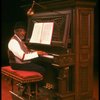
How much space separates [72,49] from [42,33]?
0.75 m

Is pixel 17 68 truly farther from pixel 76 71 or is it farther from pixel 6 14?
pixel 6 14

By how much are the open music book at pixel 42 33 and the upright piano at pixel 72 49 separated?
0.23 feet

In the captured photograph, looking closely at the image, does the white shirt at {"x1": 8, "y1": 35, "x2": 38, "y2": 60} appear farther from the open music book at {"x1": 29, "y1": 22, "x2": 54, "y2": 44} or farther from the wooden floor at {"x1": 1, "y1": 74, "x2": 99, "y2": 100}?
the wooden floor at {"x1": 1, "y1": 74, "x2": 99, "y2": 100}

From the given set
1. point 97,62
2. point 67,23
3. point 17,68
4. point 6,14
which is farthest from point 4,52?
point 67,23

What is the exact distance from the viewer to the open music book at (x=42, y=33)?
14.2ft

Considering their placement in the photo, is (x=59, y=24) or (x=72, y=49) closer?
(x=72, y=49)

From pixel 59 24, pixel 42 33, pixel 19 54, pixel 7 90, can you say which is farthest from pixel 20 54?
pixel 7 90

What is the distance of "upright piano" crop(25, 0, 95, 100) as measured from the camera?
3912 mm

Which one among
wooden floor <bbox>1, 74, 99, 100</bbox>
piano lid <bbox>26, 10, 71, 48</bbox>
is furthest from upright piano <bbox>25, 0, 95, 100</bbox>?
wooden floor <bbox>1, 74, 99, 100</bbox>

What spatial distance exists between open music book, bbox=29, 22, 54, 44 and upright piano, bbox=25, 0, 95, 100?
0.07 metres

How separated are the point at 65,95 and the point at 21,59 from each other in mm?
886

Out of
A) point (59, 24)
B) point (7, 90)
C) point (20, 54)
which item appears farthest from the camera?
point (7, 90)

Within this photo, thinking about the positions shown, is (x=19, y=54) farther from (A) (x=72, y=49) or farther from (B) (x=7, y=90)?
(B) (x=7, y=90)

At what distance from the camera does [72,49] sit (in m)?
4.00
